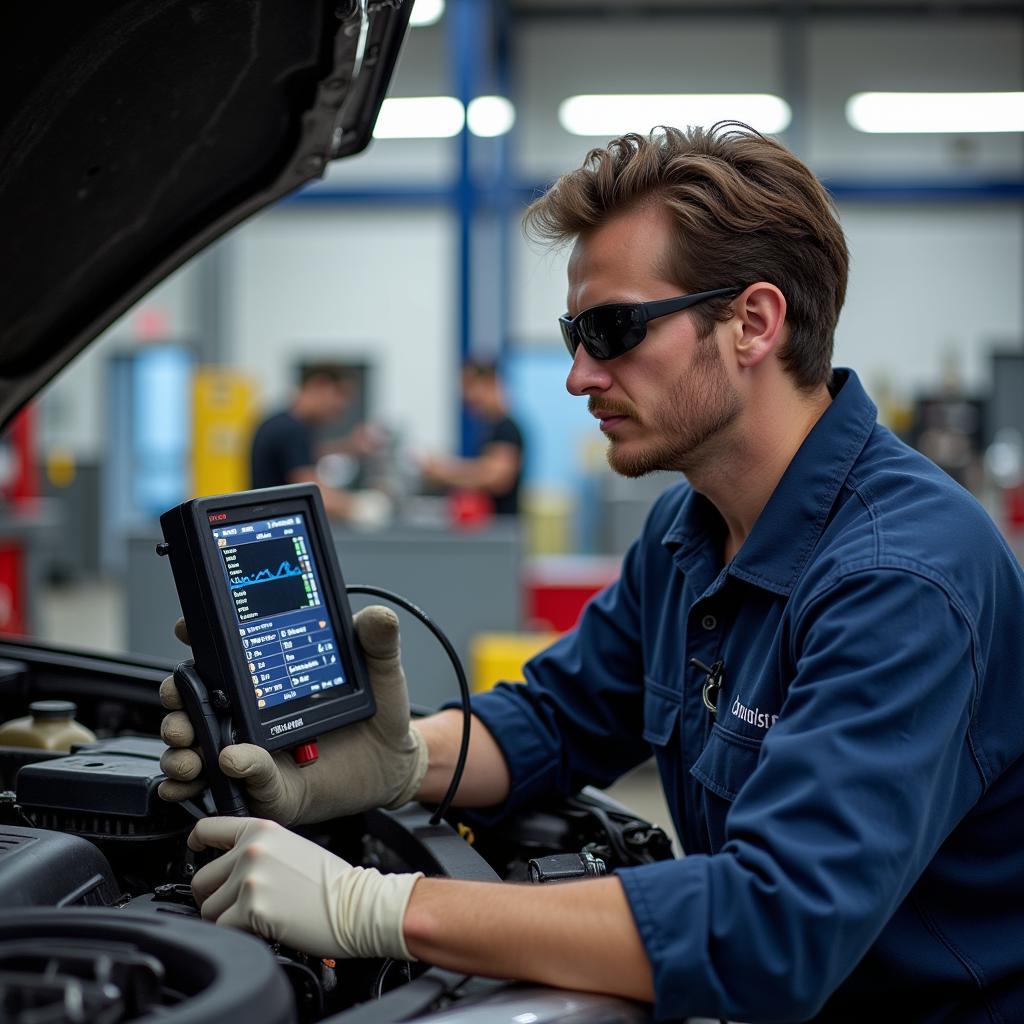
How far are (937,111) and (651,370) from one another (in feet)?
34.7

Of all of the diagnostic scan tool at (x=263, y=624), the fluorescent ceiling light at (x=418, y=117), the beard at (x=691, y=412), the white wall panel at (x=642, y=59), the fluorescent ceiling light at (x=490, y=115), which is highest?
the white wall panel at (x=642, y=59)

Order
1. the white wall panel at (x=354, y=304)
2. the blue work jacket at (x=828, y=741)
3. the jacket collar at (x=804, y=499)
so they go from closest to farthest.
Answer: the blue work jacket at (x=828, y=741) < the jacket collar at (x=804, y=499) < the white wall panel at (x=354, y=304)

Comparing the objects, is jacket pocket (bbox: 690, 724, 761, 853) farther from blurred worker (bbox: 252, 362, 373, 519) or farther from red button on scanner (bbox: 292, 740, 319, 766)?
blurred worker (bbox: 252, 362, 373, 519)

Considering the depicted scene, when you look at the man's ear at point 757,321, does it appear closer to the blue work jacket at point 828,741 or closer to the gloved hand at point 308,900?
the blue work jacket at point 828,741

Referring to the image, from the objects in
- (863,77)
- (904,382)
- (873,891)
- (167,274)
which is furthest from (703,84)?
(873,891)

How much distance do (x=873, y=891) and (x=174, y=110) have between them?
3.55 ft

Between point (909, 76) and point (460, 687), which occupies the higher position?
point (909, 76)

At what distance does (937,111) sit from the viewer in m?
10.8

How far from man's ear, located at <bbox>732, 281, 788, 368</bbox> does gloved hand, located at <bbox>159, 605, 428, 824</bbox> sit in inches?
19.4

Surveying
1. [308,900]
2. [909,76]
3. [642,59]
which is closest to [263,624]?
[308,900]

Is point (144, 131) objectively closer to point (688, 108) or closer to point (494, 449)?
point (494, 449)

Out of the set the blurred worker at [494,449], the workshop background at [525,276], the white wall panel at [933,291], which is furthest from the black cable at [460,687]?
the white wall panel at [933,291]

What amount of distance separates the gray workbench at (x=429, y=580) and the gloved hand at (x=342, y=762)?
133 inches

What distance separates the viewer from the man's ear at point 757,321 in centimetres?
138
